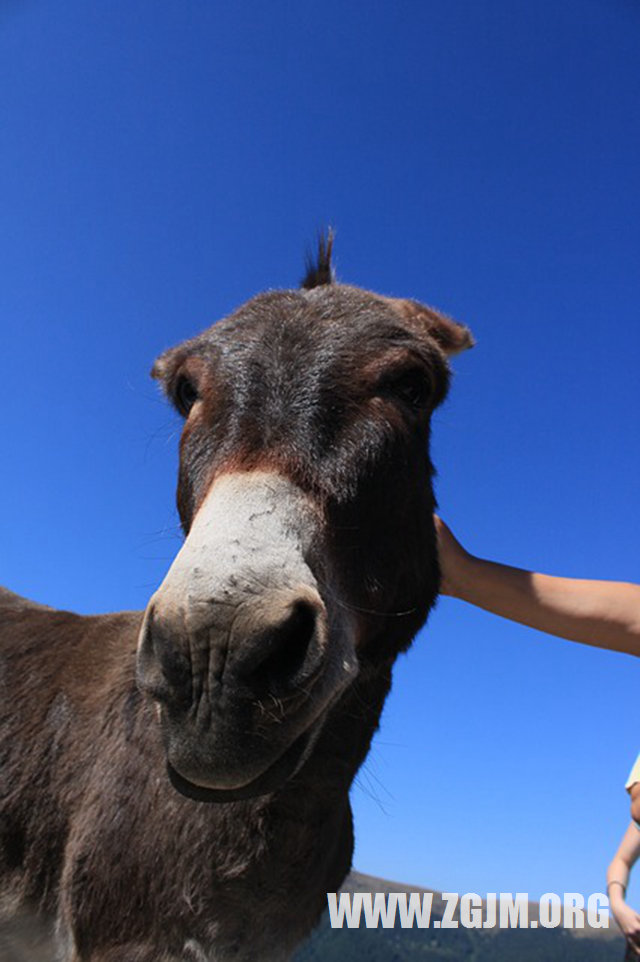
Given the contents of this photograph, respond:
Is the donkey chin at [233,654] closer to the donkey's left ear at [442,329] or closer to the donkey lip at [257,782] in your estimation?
the donkey lip at [257,782]

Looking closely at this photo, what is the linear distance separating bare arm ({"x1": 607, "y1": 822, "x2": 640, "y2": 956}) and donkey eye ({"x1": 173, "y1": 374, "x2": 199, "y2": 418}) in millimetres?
3744

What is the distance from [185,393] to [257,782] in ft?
6.10

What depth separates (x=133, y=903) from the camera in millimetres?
3018

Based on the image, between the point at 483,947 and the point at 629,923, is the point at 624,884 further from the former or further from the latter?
the point at 483,947

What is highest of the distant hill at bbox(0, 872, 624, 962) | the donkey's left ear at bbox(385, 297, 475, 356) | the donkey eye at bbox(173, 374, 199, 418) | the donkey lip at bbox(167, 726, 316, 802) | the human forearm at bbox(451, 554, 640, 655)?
the donkey's left ear at bbox(385, 297, 475, 356)

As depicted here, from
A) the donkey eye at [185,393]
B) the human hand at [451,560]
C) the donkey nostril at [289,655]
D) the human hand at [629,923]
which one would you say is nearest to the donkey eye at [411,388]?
the donkey eye at [185,393]

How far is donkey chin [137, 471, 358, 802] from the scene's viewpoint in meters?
1.94

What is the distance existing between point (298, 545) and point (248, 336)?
1217mm

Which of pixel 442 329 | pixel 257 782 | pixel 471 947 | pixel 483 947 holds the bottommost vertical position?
pixel 471 947

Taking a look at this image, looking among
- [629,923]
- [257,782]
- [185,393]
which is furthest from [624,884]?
[185,393]

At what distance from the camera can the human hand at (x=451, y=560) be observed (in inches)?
166

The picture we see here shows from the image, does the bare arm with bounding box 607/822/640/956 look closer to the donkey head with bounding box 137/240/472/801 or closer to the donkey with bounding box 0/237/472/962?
the donkey with bounding box 0/237/472/962

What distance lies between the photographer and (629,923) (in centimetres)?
398

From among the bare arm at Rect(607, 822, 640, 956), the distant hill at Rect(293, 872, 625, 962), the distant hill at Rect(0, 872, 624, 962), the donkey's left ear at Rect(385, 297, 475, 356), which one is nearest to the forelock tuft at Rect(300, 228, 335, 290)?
the donkey's left ear at Rect(385, 297, 475, 356)
